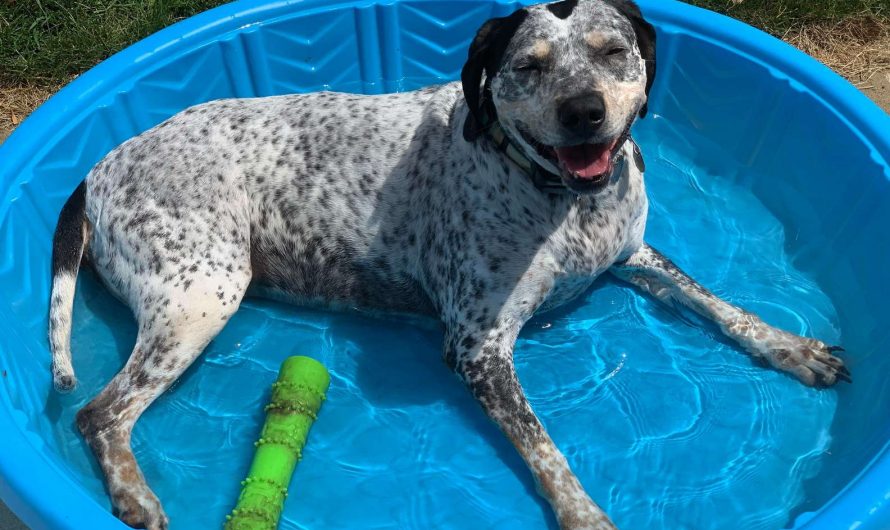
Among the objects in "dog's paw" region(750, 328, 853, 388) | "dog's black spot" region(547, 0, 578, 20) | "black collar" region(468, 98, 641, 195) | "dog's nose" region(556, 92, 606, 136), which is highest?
"dog's black spot" region(547, 0, 578, 20)

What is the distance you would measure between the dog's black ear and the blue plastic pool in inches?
59.1

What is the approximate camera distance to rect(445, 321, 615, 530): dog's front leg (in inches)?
138

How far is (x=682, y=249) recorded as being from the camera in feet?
15.6

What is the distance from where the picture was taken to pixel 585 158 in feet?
10.3

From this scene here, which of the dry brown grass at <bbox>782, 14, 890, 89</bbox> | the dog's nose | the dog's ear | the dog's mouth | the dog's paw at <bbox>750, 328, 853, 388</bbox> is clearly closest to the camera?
the dog's nose

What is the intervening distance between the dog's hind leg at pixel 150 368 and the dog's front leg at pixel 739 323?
2044 millimetres

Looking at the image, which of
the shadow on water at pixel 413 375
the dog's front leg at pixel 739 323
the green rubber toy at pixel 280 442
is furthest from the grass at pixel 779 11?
the green rubber toy at pixel 280 442

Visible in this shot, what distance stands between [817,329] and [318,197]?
2608mm

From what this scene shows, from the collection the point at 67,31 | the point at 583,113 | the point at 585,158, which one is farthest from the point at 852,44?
the point at 67,31

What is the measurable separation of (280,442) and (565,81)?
192 centimetres

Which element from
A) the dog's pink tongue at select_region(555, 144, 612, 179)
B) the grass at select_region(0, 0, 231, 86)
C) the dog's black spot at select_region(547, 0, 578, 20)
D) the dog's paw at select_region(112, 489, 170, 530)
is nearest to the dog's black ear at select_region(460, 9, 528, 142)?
the dog's black spot at select_region(547, 0, 578, 20)

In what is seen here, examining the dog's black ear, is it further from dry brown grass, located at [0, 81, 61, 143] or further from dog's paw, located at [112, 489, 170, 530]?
dry brown grass, located at [0, 81, 61, 143]

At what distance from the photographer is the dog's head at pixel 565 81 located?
9.85 ft

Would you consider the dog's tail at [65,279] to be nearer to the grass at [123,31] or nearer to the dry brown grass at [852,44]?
the grass at [123,31]
